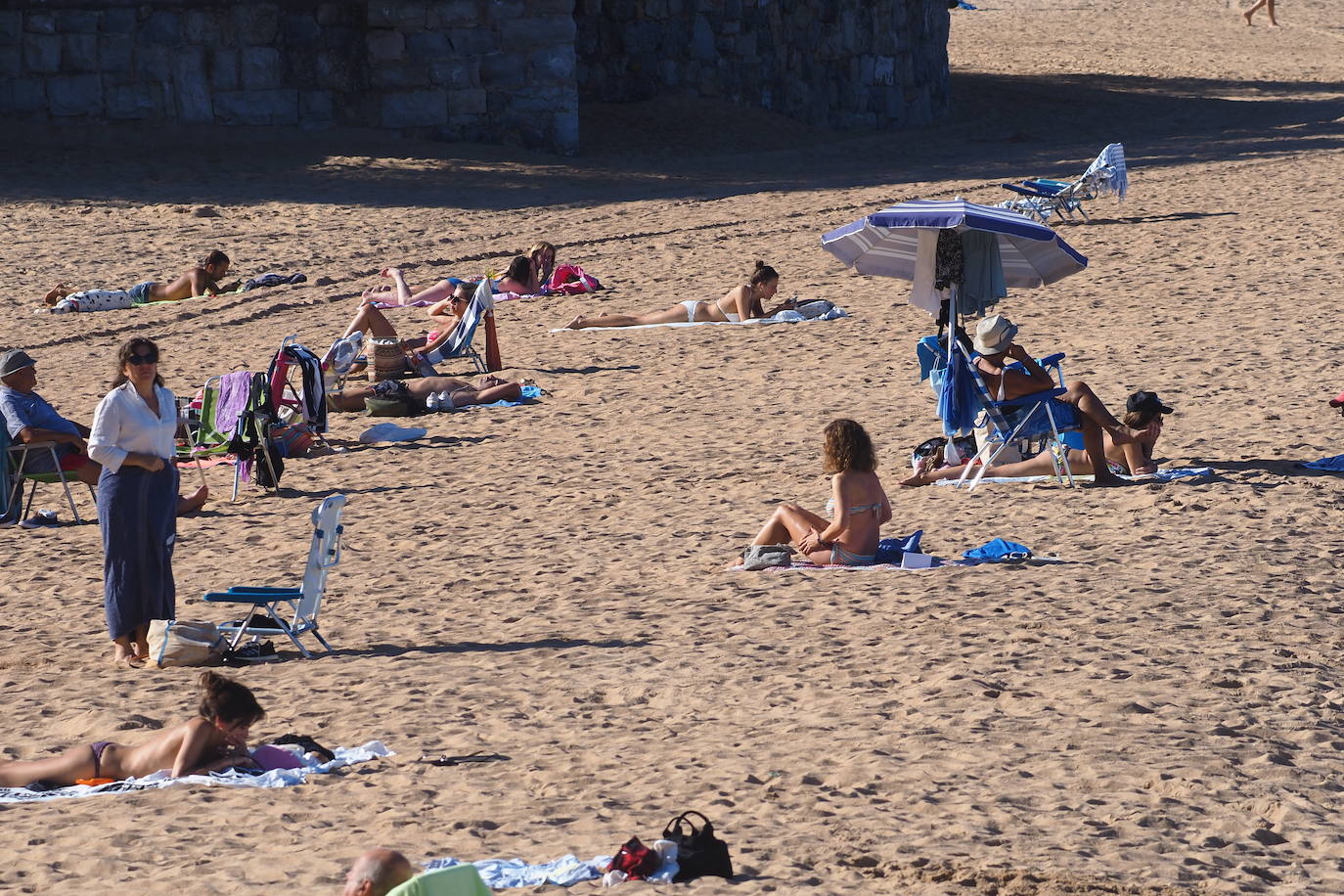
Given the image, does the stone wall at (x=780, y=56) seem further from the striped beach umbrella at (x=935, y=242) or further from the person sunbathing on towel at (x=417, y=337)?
the striped beach umbrella at (x=935, y=242)

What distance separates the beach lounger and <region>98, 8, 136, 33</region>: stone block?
1951 centimetres

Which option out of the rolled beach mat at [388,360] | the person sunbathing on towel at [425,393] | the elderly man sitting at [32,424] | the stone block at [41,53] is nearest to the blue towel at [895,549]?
the elderly man sitting at [32,424]

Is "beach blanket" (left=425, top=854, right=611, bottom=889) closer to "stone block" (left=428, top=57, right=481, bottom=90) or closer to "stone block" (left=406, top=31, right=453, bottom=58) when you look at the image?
"stone block" (left=406, top=31, right=453, bottom=58)

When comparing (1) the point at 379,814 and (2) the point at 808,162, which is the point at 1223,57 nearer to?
(2) the point at 808,162

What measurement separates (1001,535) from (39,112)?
16777 mm

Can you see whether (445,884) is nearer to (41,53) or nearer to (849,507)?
(849,507)

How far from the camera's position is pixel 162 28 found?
21156 millimetres

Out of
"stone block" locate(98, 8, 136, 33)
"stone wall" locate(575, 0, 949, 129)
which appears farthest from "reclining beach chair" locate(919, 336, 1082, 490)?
"stone wall" locate(575, 0, 949, 129)

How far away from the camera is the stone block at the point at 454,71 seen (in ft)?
72.9

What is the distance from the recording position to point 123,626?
Result: 269 inches

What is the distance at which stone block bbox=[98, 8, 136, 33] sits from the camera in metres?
21.0

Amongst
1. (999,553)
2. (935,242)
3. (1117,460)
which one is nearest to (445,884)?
(999,553)

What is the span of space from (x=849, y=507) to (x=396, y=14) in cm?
1597

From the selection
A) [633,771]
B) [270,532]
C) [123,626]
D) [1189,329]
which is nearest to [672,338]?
[1189,329]
